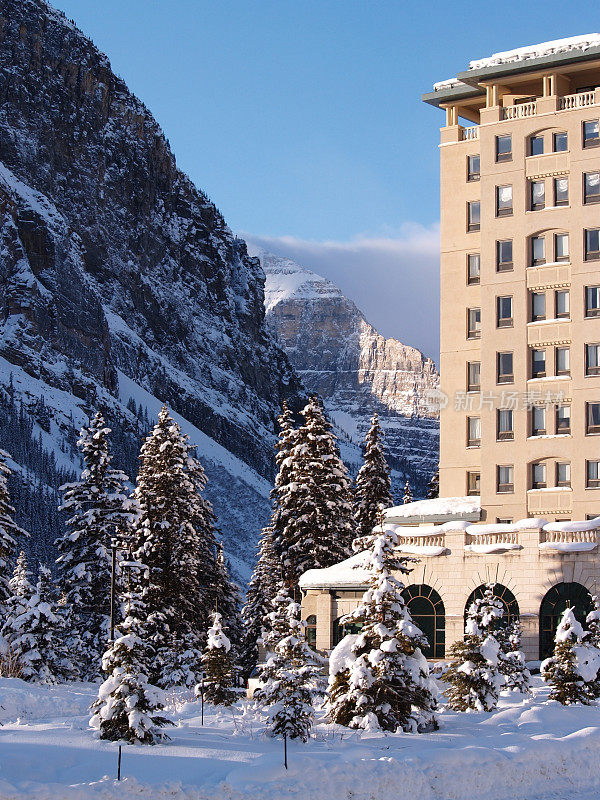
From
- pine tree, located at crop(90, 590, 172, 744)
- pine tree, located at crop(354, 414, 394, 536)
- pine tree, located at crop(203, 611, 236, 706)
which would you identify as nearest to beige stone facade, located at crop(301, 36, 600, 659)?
pine tree, located at crop(354, 414, 394, 536)

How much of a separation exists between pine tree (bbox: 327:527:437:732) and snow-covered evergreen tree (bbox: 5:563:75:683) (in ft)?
69.7

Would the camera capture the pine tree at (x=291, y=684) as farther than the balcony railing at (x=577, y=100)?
No

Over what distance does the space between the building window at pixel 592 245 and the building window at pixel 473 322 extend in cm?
781

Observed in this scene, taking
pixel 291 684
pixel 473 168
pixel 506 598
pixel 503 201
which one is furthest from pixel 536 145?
pixel 291 684

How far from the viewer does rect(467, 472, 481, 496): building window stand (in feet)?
233

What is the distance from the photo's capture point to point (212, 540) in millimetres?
70688

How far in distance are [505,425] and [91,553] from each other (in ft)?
74.5

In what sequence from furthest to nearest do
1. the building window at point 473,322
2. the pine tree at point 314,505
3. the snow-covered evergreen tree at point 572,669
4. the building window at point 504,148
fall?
the building window at point 473,322 < the building window at point 504,148 < the pine tree at point 314,505 < the snow-covered evergreen tree at point 572,669

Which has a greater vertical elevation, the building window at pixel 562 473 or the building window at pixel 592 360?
the building window at pixel 592 360

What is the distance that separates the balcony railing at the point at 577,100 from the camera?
68125 millimetres

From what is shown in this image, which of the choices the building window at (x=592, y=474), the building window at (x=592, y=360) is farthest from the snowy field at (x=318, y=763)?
the building window at (x=592, y=360)

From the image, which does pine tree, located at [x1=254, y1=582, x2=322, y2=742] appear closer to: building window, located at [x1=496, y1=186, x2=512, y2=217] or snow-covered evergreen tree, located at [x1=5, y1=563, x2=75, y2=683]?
snow-covered evergreen tree, located at [x1=5, y1=563, x2=75, y2=683]

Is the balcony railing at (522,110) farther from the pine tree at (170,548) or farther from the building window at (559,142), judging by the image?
the pine tree at (170,548)

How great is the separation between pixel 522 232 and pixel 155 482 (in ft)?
78.1
